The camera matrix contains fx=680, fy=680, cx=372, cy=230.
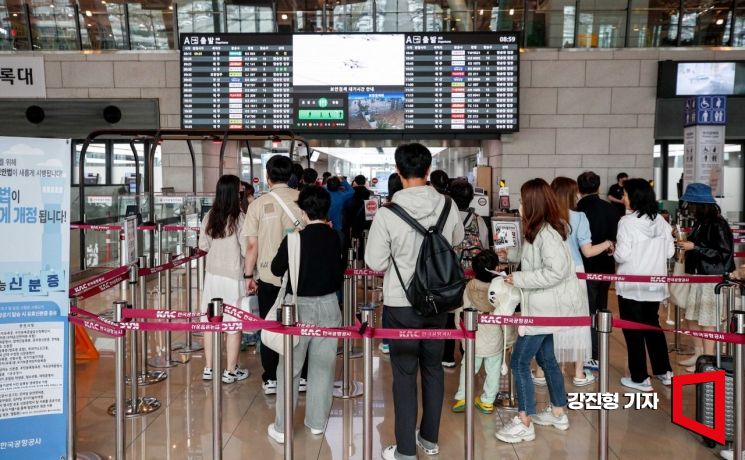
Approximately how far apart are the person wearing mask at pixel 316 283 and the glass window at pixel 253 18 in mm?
8340

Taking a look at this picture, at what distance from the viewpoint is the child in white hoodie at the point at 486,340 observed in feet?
14.9

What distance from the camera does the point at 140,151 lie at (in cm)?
1359

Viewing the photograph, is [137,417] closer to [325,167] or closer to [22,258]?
[22,258]

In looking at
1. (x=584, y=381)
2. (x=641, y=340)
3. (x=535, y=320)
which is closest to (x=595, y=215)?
(x=641, y=340)

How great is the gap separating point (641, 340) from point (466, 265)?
1.60m

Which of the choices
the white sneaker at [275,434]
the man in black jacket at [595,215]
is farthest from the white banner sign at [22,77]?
the man in black jacket at [595,215]

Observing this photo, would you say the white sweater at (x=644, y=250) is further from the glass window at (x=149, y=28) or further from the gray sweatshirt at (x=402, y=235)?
the glass window at (x=149, y=28)

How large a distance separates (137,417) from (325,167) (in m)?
12.8

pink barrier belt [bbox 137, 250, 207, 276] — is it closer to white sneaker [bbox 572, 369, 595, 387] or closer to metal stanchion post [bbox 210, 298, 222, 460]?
metal stanchion post [bbox 210, 298, 222, 460]

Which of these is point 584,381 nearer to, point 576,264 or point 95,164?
point 576,264

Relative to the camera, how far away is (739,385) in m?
3.41

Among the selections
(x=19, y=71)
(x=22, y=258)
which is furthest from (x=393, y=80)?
(x=22, y=258)

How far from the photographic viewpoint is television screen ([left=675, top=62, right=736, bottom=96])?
11.3 m

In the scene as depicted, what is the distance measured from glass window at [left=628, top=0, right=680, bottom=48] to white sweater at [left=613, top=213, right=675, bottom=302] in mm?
7638
